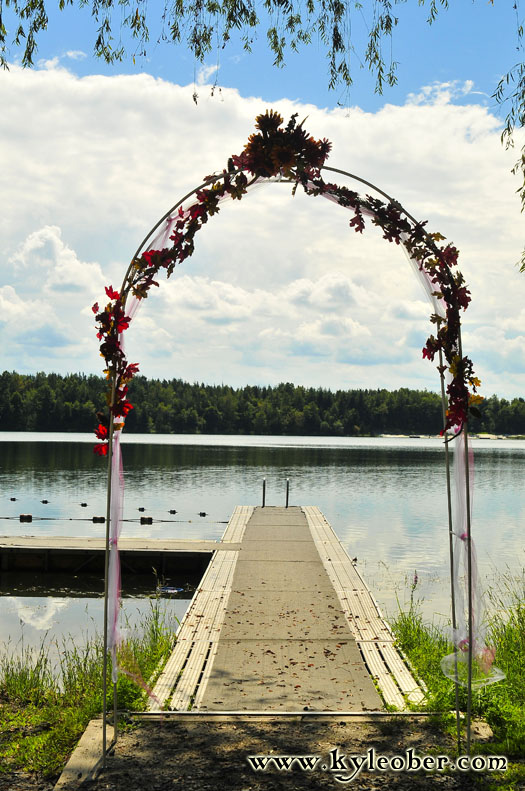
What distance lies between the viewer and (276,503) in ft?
79.8

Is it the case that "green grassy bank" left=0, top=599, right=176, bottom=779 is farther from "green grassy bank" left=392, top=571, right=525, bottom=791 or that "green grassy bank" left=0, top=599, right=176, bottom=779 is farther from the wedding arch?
"green grassy bank" left=392, top=571, right=525, bottom=791

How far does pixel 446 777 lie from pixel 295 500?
21.8m

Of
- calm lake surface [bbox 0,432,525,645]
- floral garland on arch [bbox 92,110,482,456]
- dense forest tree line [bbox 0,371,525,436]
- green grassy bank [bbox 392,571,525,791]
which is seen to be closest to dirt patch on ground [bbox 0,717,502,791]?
green grassy bank [bbox 392,571,525,791]

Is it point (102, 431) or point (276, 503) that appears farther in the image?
point (276, 503)

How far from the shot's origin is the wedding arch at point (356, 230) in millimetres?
4230

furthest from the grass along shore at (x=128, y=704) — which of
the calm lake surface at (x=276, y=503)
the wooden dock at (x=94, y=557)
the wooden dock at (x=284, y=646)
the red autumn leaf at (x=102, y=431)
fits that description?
the wooden dock at (x=94, y=557)

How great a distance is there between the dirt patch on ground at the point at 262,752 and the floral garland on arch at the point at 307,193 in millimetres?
1669

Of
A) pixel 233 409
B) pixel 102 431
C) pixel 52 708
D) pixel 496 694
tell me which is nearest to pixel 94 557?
pixel 52 708

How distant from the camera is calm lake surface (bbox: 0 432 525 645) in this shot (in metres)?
10.8


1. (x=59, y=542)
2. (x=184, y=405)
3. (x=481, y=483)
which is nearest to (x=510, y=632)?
(x=59, y=542)

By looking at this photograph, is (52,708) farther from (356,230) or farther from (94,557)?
(94,557)

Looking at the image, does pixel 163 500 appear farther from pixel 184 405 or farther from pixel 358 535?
pixel 184 405

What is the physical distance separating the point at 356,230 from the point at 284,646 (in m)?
3.67

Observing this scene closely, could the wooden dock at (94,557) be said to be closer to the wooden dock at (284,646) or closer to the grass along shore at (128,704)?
the wooden dock at (284,646)
